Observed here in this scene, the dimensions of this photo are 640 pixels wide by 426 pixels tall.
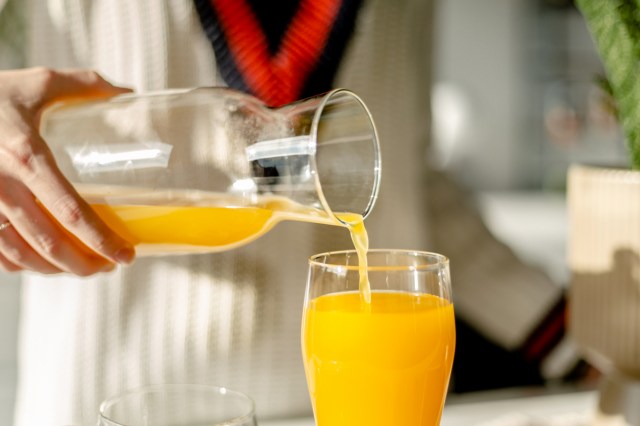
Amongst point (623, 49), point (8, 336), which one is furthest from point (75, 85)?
point (8, 336)

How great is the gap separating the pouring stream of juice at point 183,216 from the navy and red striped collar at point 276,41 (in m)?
0.32

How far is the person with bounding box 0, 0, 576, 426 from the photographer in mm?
938

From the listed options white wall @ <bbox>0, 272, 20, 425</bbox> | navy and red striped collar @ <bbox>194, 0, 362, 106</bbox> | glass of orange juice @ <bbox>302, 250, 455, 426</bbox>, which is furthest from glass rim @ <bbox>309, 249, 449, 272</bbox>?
white wall @ <bbox>0, 272, 20, 425</bbox>

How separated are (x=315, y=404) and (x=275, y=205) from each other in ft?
0.53

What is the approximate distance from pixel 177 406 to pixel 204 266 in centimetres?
48

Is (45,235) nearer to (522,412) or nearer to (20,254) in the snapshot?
(20,254)

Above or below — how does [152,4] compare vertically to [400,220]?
above

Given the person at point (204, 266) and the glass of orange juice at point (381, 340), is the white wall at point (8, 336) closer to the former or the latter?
the person at point (204, 266)

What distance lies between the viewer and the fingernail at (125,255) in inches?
24.3

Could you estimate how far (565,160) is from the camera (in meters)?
4.05

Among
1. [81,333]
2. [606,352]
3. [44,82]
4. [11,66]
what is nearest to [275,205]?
[44,82]

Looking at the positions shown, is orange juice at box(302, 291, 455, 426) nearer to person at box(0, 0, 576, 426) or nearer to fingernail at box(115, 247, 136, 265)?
fingernail at box(115, 247, 136, 265)

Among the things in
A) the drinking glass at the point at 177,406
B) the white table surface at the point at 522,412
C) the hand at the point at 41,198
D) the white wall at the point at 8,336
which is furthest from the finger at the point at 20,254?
the white wall at the point at 8,336

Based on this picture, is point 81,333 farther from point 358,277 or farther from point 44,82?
point 358,277
